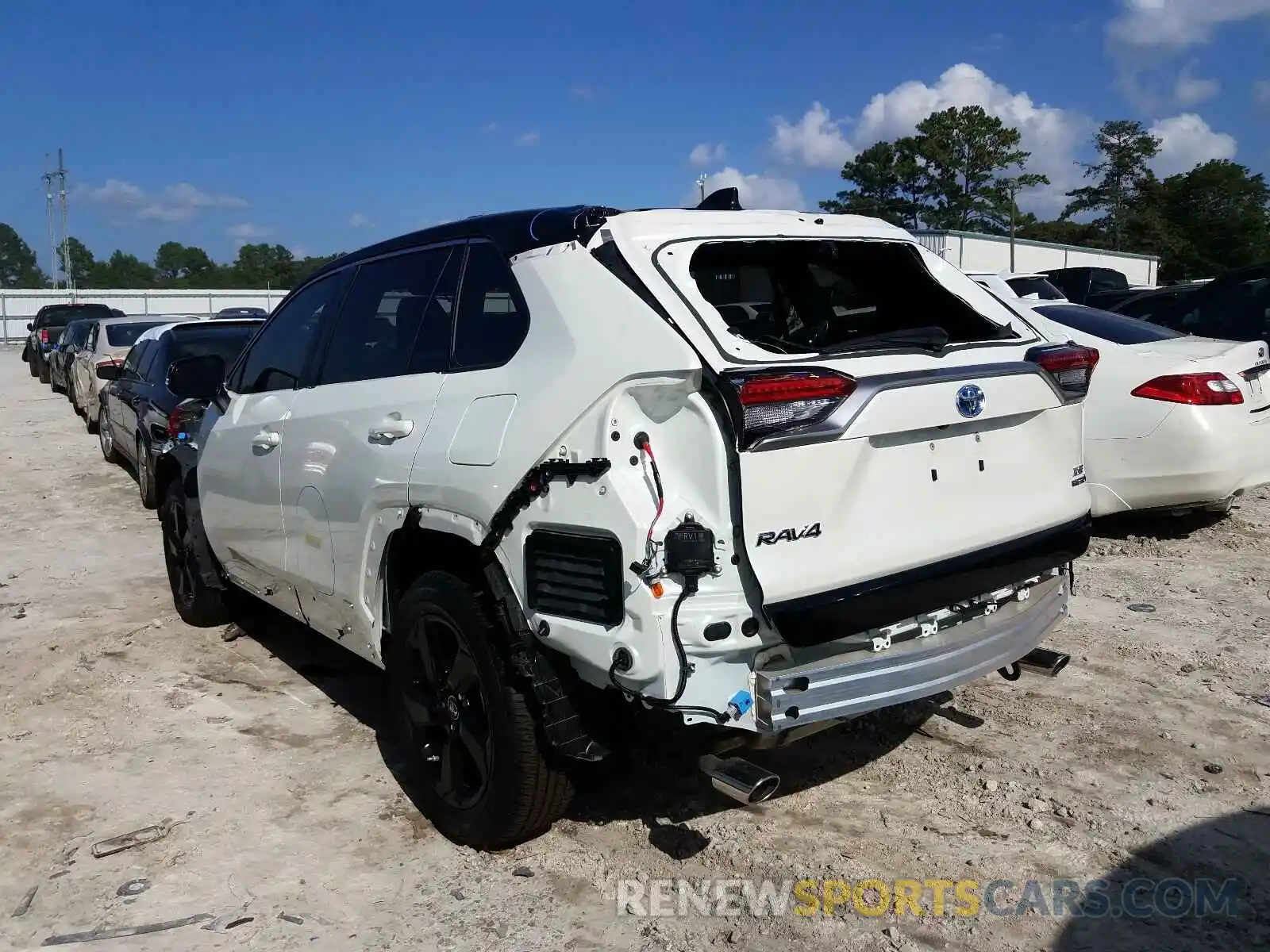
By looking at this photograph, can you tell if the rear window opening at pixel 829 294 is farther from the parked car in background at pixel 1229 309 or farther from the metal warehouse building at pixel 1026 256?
the metal warehouse building at pixel 1026 256

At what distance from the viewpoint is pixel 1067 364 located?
3.46 metres

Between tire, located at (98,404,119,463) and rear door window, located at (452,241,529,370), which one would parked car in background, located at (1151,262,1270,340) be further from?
tire, located at (98,404,119,463)

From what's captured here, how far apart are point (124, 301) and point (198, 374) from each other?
178 ft

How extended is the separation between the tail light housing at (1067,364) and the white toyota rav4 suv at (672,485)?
0.02 meters

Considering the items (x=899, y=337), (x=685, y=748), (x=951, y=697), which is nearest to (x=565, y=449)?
(x=899, y=337)

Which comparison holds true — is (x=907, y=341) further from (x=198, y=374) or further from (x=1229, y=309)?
(x=1229, y=309)

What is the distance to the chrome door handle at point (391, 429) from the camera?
11.4ft

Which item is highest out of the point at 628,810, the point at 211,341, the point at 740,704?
the point at 211,341

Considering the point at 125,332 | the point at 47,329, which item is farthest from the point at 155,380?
the point at 47,329

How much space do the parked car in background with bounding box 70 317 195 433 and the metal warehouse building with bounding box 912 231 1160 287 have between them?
94.0 ft

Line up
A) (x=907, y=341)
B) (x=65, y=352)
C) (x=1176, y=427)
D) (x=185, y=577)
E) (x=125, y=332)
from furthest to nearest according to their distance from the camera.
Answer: (x=65, y=352), (x=125, y=332), (x=1176, y=427), (x=185, y=577), (x=907, y=341)

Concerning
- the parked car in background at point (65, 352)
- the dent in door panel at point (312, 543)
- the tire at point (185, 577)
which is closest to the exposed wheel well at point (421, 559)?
the dent in door panel at point (312, 543)

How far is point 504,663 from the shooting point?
10.1 ft

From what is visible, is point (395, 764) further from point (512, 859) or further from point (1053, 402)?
point (1053, 402)
